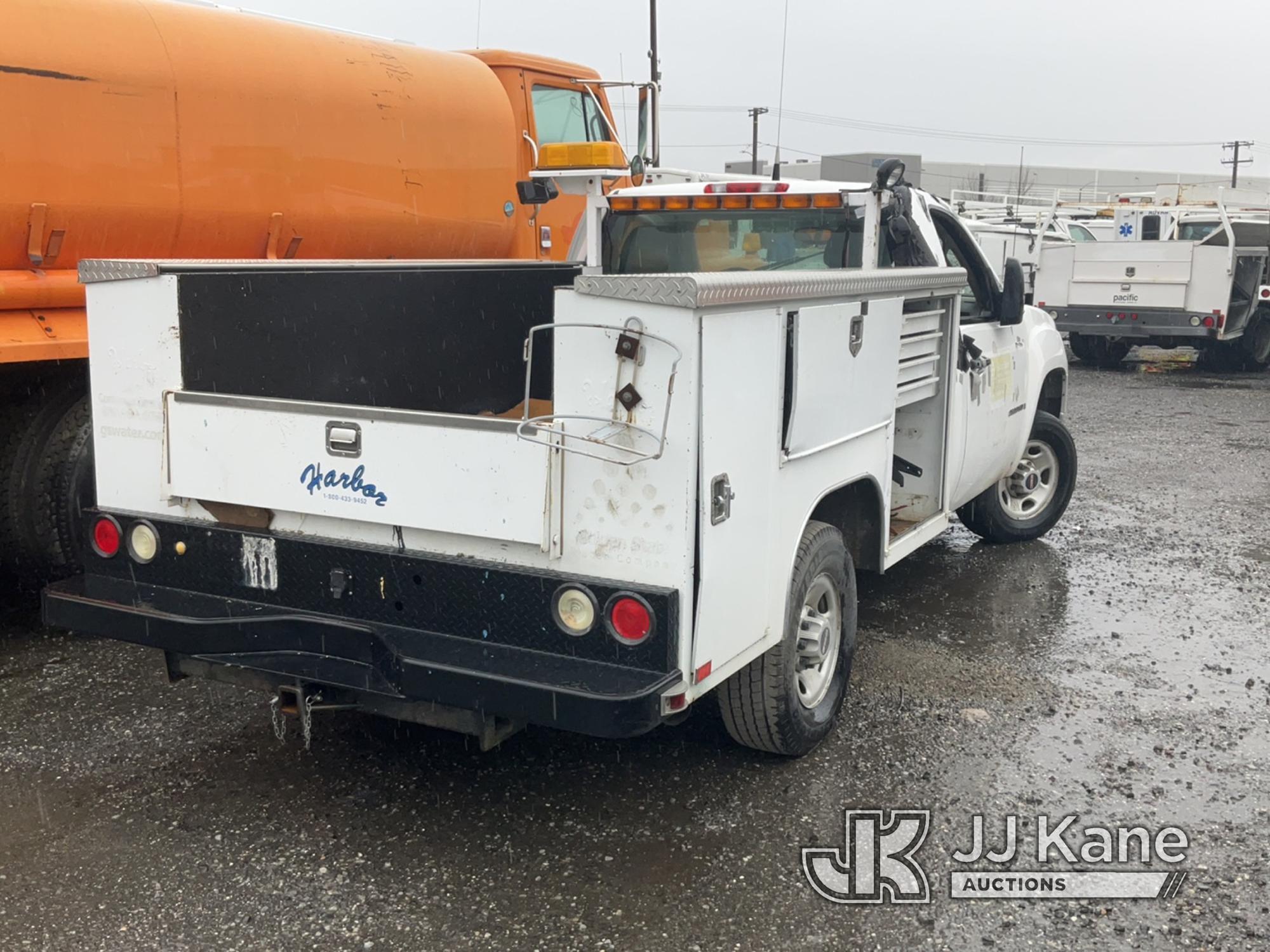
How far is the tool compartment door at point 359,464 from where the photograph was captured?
3.33 m

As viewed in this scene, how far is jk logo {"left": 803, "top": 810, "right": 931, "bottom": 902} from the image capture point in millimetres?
3494

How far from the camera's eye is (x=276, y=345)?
416 cm

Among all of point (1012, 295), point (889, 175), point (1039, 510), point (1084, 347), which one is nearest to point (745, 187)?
point (889, 175)

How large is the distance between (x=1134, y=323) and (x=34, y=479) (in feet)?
47.9

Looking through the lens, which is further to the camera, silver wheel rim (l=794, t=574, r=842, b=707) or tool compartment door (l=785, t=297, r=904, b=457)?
silver wheel rim (l=794, t=574, r=842, b=707)

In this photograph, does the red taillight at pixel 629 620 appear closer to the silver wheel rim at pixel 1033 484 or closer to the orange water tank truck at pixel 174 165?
the orange water tank truck at pixel 174 165

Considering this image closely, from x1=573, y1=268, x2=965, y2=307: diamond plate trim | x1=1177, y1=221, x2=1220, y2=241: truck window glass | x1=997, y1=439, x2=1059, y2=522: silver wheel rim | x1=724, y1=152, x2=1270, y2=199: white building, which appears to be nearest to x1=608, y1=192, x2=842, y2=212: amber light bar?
x1=573, y1=268, x2=965, y2=307: diamond plate trim

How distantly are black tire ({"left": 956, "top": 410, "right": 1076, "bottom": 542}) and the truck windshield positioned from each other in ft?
8.00

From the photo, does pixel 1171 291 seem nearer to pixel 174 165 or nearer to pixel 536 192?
pixel 536 192

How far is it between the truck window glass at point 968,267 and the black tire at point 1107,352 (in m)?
13.2

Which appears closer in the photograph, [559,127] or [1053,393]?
[1053,393]

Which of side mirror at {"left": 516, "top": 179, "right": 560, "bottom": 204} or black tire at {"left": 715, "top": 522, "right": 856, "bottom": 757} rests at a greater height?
side mirror at {"left": 516, "top": 179, "right": 560, "bottom": 204}

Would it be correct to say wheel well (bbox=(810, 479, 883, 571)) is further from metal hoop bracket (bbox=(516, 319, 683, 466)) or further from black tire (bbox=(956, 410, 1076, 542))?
black tire (bbox=(956, 410, 1076, 542))

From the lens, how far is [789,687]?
156 inches
